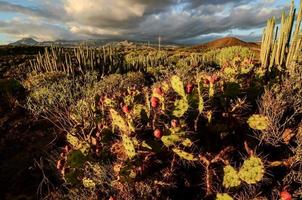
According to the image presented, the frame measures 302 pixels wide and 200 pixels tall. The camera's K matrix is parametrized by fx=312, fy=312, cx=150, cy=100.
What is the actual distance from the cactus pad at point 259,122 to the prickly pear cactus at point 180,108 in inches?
43.7

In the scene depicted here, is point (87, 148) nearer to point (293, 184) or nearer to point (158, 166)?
point (158, 166)

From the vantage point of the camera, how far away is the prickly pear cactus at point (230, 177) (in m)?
4.39

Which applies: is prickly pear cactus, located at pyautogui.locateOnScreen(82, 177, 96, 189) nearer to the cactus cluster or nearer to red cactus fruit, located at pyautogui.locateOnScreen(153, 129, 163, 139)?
red cactus fruit, located at pyautogui.locateOnScreen(153, 129, 163, 139)

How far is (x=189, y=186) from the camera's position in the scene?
527cm

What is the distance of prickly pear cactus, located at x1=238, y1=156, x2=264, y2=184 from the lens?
4.08 meters

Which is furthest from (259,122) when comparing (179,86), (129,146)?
(129,146)

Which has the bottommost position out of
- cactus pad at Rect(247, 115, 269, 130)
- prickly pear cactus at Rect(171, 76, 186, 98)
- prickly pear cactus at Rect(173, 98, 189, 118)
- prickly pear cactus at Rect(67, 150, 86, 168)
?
prickly pear cactus at Rect(67, 150, 86, 168)

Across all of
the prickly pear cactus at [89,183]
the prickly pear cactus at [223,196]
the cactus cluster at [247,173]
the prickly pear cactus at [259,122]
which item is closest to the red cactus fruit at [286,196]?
the cactus cluster at [247,173]

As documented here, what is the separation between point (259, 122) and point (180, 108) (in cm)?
131

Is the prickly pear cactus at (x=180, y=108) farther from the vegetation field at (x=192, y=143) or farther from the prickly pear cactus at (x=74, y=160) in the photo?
the prickly pear cactus at (x=74, y=160)

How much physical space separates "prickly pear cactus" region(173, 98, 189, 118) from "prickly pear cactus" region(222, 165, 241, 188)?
115cm

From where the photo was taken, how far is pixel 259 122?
5.13 m

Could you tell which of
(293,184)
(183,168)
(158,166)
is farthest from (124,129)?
(293,184)

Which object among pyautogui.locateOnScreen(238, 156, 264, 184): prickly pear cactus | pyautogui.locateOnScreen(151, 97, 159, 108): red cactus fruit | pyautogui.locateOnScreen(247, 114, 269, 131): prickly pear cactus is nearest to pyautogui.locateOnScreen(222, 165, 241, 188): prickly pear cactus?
pyautogui.locateOnScreen(238, 156, 264, 184): prickly pear cactus
